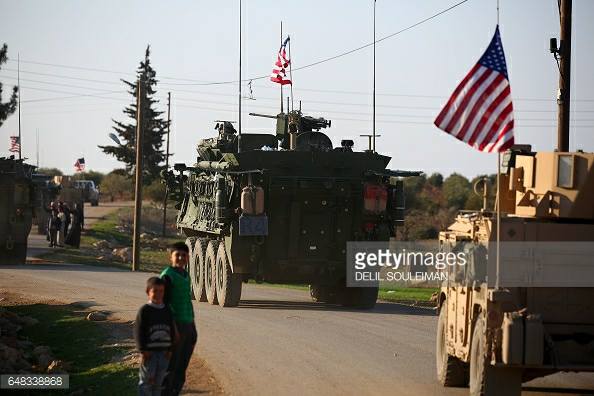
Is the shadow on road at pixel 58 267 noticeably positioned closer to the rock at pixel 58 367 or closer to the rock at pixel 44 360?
the rock at pixel 44 360

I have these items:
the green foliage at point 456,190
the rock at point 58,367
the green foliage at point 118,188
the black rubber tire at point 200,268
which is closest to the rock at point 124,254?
the black rubber tire at point 200,268

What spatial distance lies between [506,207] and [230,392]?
4035 mm

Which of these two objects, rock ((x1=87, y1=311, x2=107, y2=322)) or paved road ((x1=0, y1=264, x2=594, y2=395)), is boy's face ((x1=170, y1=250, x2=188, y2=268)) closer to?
paved road ((x1=0, y1=264, x2=594, y2=395))

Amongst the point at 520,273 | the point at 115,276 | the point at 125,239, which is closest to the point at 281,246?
the point at 115,276

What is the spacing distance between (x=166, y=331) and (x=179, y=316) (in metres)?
0.69

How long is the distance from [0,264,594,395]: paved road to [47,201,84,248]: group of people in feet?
48.3

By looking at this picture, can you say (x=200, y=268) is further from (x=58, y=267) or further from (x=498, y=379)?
(x=498, y=379)

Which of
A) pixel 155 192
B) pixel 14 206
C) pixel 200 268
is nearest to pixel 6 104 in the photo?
pixel 14 206

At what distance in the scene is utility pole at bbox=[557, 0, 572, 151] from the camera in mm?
22000

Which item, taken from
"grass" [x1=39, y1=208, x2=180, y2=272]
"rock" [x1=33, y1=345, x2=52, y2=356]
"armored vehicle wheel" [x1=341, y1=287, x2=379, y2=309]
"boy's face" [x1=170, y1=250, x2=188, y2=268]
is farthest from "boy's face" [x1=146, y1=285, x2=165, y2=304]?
"grass" [x1=39, y1=208, x2=180, y2=272]

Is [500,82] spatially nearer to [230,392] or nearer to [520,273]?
[520,273]

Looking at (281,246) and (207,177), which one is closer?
(281,246)

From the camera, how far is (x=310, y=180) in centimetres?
2486

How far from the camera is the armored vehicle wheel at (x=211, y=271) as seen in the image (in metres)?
26.3
